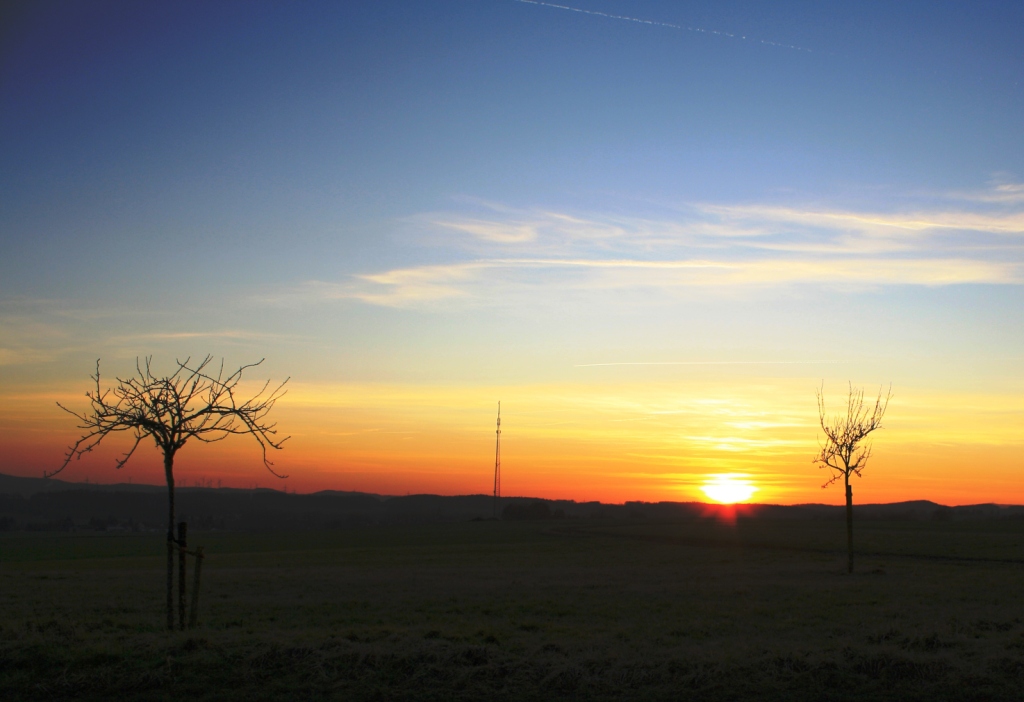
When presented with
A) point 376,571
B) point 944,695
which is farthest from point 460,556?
point 944,695

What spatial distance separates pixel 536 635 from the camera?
15.1 metres

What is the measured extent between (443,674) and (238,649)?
2.98 meters

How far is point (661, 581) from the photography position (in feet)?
94.1

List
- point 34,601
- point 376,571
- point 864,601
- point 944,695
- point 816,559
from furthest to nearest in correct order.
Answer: point 816,559, point 376,571, point 34,601, point 864,601, point 944,695

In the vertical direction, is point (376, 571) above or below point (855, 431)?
below

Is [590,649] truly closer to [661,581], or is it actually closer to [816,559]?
[661,581]

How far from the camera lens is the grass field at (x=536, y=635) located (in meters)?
9.88

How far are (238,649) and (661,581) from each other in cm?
2045

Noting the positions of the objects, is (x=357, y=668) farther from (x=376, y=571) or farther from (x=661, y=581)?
(x=376, y=571)

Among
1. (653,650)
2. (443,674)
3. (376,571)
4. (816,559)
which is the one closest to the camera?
(443,674)

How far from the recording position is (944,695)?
9.58 metres

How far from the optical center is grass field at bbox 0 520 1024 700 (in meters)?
9.88

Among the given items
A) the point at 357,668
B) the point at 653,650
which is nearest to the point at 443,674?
the point at 357,668

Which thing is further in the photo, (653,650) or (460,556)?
(460,556)
